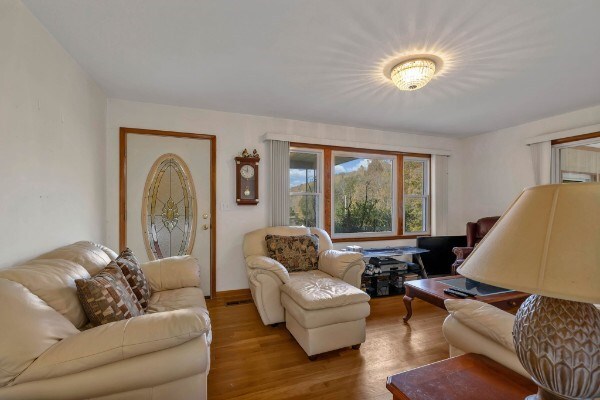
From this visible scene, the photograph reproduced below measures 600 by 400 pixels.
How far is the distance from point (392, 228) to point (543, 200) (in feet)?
13.2

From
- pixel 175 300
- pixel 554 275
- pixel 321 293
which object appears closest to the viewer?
pixel 554 275

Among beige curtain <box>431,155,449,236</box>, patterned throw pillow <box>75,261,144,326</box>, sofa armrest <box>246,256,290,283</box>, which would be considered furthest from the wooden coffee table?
patterned throw pillow <box>75,261,144,326</box>

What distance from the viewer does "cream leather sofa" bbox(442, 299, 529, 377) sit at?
41.3 inches

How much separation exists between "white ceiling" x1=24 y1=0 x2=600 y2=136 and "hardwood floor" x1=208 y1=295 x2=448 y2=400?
2386mm

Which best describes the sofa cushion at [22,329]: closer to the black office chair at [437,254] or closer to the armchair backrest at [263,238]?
the armchair backrest at [263,238]

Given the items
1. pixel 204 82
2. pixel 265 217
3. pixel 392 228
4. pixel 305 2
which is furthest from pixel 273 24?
pixel 392 228

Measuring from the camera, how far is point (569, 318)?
65cm

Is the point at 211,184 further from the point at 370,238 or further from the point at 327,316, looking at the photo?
the point at 370,238

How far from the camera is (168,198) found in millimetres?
3287

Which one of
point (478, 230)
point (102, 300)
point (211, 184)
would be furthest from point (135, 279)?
point (478, 230)

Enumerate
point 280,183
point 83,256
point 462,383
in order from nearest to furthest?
point 462,383 → point 83,256 → point 280,183

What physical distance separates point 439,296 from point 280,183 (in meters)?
2.23

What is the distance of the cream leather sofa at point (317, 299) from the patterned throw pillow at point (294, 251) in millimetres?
93

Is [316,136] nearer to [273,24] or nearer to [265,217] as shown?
[265,217]
